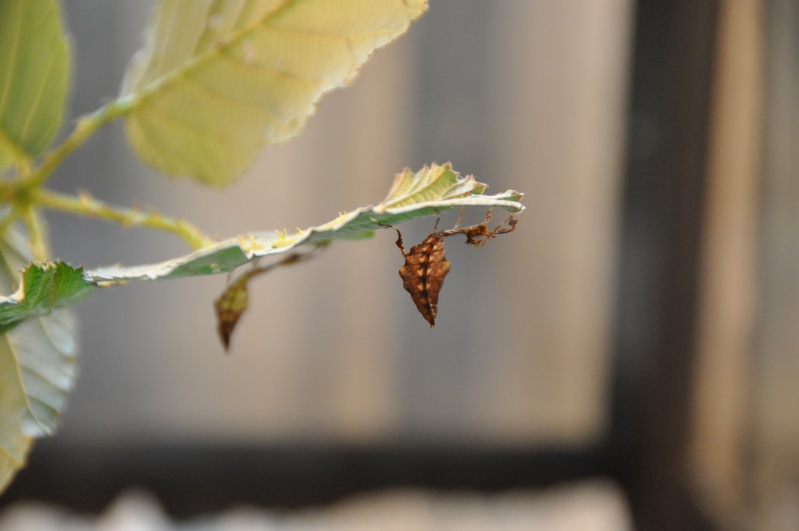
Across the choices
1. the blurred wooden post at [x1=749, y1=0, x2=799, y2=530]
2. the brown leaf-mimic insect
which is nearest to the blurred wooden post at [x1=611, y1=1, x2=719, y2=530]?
the blurred wooden post at [x1=749, y1=0, x2=799, y2=530]

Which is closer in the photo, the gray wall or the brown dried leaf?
the brown dried leaf

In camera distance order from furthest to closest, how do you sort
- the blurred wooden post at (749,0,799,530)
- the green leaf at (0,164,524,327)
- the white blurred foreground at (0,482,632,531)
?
the white blurred foreground at (0,482,632,531)
the blurred wooden post at (749,0,799,530)
the green leaf at (0,164,524,327)

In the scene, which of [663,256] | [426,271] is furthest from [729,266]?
[426,271]

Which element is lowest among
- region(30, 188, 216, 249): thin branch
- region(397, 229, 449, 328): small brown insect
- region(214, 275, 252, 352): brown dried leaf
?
region(214, 275, 252, 352): brown dried leaf

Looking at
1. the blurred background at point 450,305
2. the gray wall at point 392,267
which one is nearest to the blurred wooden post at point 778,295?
the blurred background at point 450,305

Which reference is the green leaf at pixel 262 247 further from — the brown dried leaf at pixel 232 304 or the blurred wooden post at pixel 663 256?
the blurred wooden post at pixel 663 256

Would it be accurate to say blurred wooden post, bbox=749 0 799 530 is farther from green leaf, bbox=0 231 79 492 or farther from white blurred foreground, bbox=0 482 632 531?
green leaf, bbox=0 231 79 492

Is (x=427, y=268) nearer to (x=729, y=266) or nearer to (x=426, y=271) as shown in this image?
(x=426, y=271)
